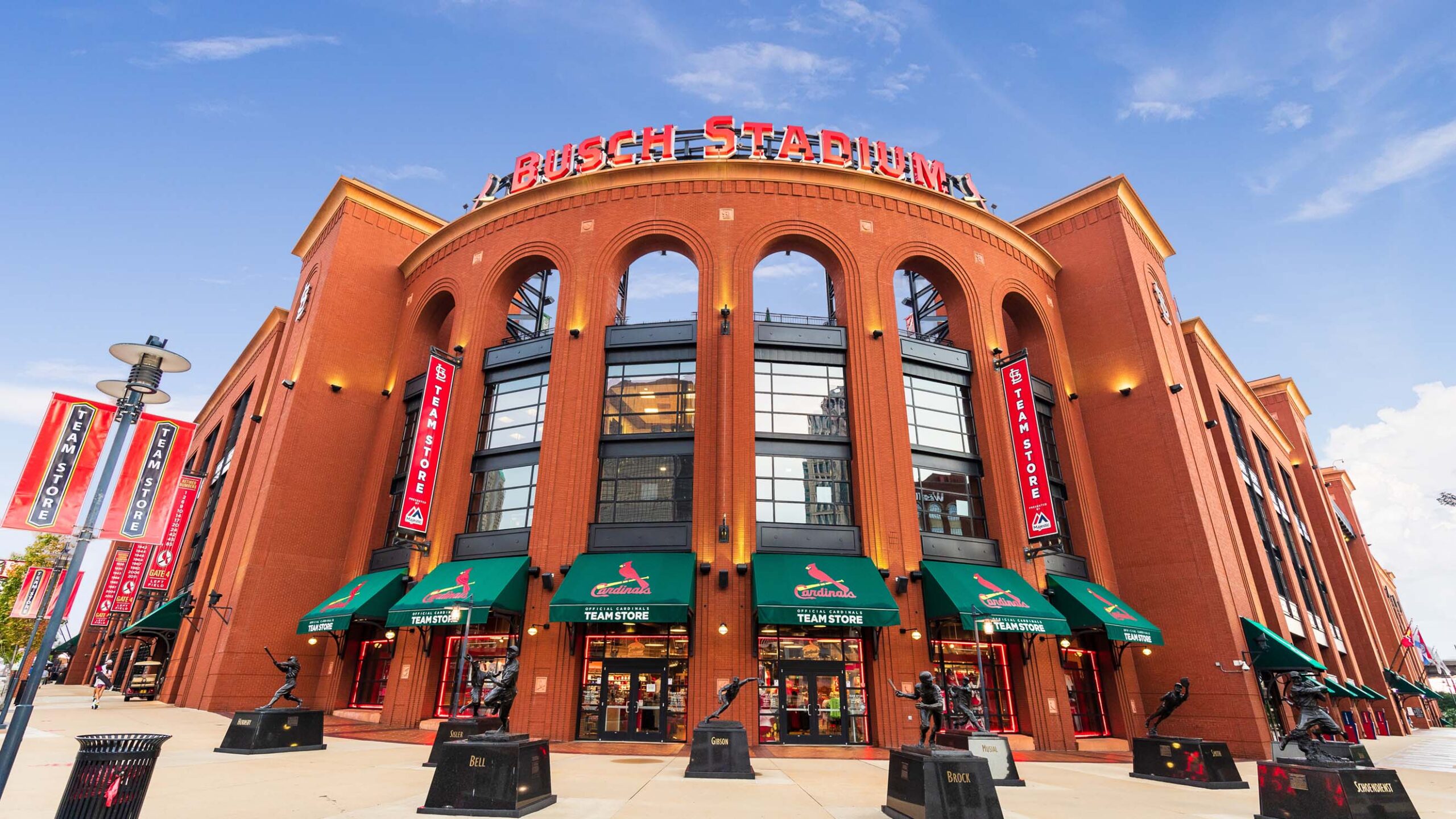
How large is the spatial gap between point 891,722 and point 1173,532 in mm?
13331

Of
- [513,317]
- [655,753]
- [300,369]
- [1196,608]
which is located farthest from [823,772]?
[513,317]

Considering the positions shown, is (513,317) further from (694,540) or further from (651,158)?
(694,540)

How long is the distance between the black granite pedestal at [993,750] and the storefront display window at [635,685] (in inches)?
358

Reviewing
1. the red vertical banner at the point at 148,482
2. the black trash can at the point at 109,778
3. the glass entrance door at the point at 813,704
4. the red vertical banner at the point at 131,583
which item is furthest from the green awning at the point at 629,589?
the red vertical banner at the point at 131,583

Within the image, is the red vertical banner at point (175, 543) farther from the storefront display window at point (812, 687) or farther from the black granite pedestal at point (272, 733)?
the storefront display window at point (812, 687)

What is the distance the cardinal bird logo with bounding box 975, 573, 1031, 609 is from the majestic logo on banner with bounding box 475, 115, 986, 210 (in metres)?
16.4

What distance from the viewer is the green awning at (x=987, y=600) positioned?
20500 mm

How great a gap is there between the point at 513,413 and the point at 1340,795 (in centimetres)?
2456

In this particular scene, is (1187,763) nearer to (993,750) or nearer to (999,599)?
(993,750)

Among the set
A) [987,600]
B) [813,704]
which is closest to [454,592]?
[813,704]

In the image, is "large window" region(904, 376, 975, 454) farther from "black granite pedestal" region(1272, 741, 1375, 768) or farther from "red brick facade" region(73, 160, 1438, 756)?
"black granite pedestal" region(1272, 741, 1375, 768)

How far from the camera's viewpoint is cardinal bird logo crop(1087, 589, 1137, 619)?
74.8 ft

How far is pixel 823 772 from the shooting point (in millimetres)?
14953

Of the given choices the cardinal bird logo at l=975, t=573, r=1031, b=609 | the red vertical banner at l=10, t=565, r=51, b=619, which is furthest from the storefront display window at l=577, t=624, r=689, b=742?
the red vertical banner at l=10, t=565, r=51, b=619
